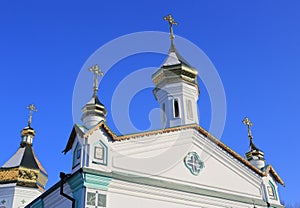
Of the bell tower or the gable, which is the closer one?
the gable

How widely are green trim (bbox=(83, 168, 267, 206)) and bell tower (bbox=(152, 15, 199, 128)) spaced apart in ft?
12.5

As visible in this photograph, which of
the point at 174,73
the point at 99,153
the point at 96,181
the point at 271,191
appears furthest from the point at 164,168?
the point at 174,73

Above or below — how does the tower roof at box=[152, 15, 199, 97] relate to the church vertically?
above

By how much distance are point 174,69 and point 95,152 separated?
7.32 metres

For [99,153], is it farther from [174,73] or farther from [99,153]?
[174,73]

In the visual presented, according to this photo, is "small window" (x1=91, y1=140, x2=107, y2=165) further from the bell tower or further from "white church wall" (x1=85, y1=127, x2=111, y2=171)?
the bell tower

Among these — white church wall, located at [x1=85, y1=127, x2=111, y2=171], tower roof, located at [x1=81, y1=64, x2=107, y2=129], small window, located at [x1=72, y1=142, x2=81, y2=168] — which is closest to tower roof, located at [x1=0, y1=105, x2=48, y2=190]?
tower roof, located at [x1=81, y1=64, x2=107, y2=129]

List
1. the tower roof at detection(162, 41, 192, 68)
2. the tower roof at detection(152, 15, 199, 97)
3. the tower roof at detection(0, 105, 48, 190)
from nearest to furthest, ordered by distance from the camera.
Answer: the tower roof at detection(152, 15, 199, 97)
the tower roof at detection(162, 41, 192, 68)
the tower roof at detection(0, 105, 48, 190)

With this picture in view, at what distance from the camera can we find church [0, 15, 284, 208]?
11.6 metres

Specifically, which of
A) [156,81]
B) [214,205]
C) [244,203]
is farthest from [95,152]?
[156,81]

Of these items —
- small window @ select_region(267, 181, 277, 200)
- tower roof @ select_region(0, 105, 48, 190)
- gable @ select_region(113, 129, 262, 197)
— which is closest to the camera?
gable @ select_region(113, 129, 262, 197)

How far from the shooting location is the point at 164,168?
1305 centimetres

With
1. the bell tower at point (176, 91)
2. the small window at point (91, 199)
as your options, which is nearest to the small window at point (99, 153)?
the small window at point (91, 199)

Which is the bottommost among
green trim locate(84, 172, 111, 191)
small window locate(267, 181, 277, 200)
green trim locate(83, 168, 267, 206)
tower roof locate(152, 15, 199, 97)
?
green trim locate(84, 172, 111, 191)
